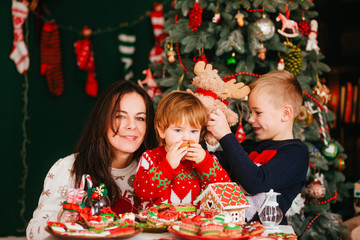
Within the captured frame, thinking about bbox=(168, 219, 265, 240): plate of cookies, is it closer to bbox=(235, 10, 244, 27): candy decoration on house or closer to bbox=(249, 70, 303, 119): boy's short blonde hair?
bbox=(249, 70, 303, 119): boy's short blonde hair

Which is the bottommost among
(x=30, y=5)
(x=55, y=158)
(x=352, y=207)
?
(x=352, y=207)

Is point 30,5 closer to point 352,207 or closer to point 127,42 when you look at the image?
point 127,42

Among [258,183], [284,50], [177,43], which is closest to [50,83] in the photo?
[177,43]

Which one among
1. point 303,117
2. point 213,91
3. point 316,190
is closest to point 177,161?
point 213,91

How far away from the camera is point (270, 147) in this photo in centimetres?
201

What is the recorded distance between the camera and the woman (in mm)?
1887

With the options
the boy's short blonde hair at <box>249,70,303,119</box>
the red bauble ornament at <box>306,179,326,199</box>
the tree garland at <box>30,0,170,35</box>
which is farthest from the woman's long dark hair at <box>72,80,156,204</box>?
the tree garland at <box>30,0,170,35</box>

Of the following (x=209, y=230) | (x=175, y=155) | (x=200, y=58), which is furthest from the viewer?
(x=200, y=58)

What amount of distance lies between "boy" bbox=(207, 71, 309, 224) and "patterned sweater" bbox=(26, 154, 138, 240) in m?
0.49

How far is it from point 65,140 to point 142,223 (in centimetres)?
327

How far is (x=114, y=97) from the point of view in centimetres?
199

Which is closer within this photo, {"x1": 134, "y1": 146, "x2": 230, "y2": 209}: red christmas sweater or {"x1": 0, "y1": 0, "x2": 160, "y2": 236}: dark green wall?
{"x1": 134, "y1": 146, "x2": 230, "y2": 209}: red christmas sweater

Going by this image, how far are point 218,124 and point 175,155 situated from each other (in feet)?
0.91

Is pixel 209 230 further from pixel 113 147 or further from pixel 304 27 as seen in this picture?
pixel 304 27
